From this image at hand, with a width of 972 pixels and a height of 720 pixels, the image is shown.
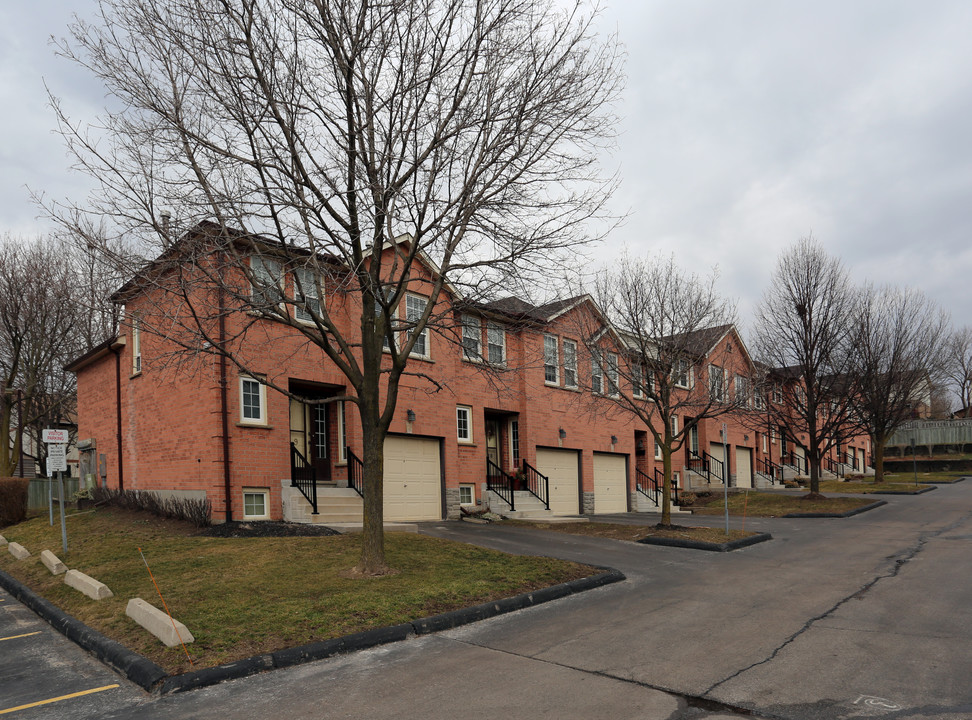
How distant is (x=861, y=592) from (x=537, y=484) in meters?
14.8

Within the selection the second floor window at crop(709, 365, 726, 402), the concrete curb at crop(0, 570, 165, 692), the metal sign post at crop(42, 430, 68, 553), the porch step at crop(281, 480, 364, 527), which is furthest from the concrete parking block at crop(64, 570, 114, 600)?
the second floor window at crop(709, 365, 726, 402)

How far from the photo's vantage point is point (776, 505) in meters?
25.2

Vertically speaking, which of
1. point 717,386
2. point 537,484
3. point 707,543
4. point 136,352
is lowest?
point 707,543

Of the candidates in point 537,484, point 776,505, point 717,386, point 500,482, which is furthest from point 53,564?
point 776,505

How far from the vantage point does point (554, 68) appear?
10664 mm

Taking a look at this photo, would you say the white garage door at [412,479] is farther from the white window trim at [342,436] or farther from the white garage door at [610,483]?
the white garage door at [610,483]

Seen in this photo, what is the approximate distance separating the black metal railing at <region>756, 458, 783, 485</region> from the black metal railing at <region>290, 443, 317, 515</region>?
30.6 m

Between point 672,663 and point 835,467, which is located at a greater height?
point 672,663

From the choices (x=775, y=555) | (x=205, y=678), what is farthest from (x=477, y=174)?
(x=775, y=555)

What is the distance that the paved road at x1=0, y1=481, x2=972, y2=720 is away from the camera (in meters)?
5.61

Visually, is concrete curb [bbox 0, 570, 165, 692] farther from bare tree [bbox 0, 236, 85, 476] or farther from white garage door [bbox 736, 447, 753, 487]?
white garage door [bbox 736, 447, 753, 487]

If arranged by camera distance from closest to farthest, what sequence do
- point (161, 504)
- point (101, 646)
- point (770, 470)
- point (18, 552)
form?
1. point (101, 646)
2. point (18, 552)
3. point (161, 504)
4. point (770, 470)

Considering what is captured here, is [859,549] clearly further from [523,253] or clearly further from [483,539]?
[523,253]

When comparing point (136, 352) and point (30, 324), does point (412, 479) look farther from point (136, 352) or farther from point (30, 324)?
point (30, 324)
